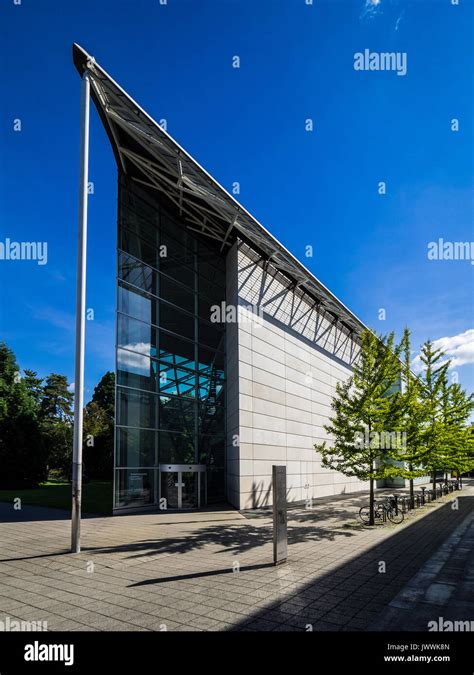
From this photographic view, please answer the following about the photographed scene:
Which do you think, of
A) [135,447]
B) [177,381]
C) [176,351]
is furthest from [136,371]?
[135,447]

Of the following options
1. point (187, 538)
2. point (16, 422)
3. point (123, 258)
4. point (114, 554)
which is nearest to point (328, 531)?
point (187, 538)

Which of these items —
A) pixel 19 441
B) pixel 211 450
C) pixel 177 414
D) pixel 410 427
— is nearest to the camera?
pixel 410 427

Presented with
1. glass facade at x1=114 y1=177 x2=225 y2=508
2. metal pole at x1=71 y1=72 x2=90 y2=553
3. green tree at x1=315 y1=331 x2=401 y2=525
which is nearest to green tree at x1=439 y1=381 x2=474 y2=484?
green tree at x1=315 y1=331 x2=401 y2=525

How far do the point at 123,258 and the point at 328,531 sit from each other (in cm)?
1436

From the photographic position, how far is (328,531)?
50.9 feet

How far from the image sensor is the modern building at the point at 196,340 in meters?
20.5

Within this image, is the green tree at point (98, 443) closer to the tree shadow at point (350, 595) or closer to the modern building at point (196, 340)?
the modern building at point (196, 340)

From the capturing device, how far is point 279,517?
34.7 feet

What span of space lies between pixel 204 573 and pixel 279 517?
203 centimetres

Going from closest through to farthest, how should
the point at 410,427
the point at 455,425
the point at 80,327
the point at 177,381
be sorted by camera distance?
the point at 80,327 → the point at 410,427 → the point at 177,381 → the point at 455,425

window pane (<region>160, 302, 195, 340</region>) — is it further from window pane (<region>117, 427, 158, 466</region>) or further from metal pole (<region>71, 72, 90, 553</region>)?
metal pole (<region>71, 72, 90, 553</region>)

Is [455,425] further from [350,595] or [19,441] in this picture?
[19,441]
